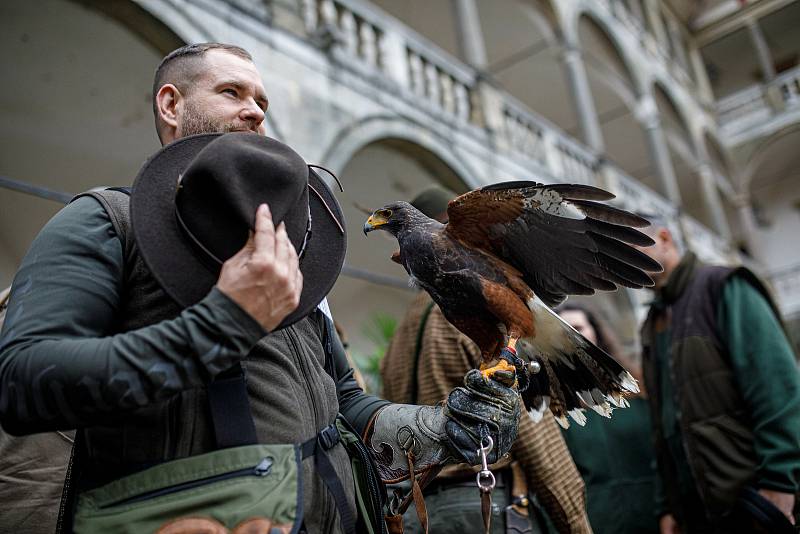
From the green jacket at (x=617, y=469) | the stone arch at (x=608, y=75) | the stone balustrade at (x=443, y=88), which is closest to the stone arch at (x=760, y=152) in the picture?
the stone arch at (x=608, y=75)

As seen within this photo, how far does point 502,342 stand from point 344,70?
541 cm

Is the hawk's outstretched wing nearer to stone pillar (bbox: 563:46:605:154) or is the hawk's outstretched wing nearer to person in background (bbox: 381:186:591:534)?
person in background (bbox: 381:186:591:534)

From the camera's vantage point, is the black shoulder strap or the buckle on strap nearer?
the black shoulder strap

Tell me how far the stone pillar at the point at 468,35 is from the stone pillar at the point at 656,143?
6894 millimetres

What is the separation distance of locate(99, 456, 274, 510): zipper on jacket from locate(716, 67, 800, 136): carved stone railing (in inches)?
860

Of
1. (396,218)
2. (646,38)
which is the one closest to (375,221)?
(396,218)

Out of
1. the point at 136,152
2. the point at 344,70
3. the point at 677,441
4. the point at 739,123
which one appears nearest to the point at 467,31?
the point at 344,70

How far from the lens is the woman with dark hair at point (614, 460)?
11.6 feet

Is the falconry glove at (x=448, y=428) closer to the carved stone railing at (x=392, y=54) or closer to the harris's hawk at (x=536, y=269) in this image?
the harris's hawk at (x=536, y=269)

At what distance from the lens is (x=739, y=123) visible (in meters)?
Answer: 20.7

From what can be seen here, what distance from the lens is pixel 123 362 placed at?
109cm

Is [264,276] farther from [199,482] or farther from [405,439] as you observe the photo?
[405,439]

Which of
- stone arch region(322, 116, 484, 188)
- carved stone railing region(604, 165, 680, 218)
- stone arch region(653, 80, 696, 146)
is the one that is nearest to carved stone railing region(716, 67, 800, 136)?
stone arch region(653, 80, 696, 146)

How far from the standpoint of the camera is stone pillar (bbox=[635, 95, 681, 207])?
1473 centimetres
